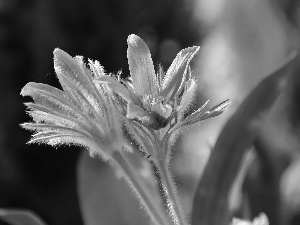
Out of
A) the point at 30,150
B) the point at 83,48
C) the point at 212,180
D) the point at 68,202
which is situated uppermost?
the point at 83,48

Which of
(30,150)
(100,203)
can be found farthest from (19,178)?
(100,203)

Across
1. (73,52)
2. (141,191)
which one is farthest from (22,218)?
(73,52)

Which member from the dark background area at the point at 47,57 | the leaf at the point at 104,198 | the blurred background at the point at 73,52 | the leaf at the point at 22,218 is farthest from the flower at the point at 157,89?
the dark background area at the point at 47,57

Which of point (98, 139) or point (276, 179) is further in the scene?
point (276, 179)

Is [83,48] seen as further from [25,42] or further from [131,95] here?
[131,95]

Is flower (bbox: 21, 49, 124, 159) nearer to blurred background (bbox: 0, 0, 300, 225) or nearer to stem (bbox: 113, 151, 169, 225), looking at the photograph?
stem (bbox: 113, 151, 169, 225)

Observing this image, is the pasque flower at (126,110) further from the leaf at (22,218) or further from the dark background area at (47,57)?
the dark background area at (47,57)
